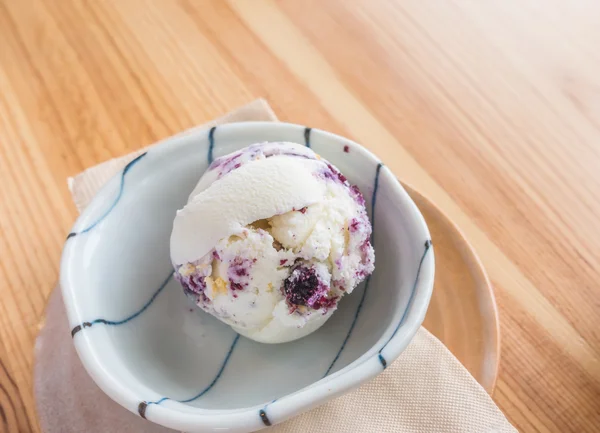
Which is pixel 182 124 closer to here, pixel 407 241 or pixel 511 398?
pixel 407 241

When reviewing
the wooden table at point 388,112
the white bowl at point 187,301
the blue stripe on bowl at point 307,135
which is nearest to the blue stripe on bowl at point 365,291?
the white bowl at point 187,301

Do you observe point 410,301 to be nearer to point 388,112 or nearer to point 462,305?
point 462,305

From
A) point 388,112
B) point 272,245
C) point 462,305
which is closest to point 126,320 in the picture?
point 272,245

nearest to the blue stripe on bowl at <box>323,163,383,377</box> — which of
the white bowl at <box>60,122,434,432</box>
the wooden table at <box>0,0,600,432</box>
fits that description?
the white bowl at <box>60,122,434,432</box>

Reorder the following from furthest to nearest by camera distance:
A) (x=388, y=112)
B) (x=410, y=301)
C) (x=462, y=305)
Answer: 1. (x=388, y=112)
2. (x=462, y=305)
3. (x=410, y=301)

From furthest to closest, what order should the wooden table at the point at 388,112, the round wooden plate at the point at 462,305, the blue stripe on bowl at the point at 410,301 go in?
the wooden table at the point at 388,112 → the round wooden plate at the point at 462,305 → the blue stripe on bowl at the point at 410,301

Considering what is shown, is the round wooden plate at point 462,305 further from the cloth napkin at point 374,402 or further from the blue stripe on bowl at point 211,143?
the blue stripe on bowl at point 211,143

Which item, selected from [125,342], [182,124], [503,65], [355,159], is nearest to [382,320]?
[355,159]

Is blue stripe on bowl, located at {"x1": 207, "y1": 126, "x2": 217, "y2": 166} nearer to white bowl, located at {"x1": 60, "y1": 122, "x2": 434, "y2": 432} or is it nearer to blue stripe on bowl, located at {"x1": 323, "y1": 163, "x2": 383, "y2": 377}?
white bowl, located at {"x1": 60, "y1": 122, "x2": 434, "y2": 432}
